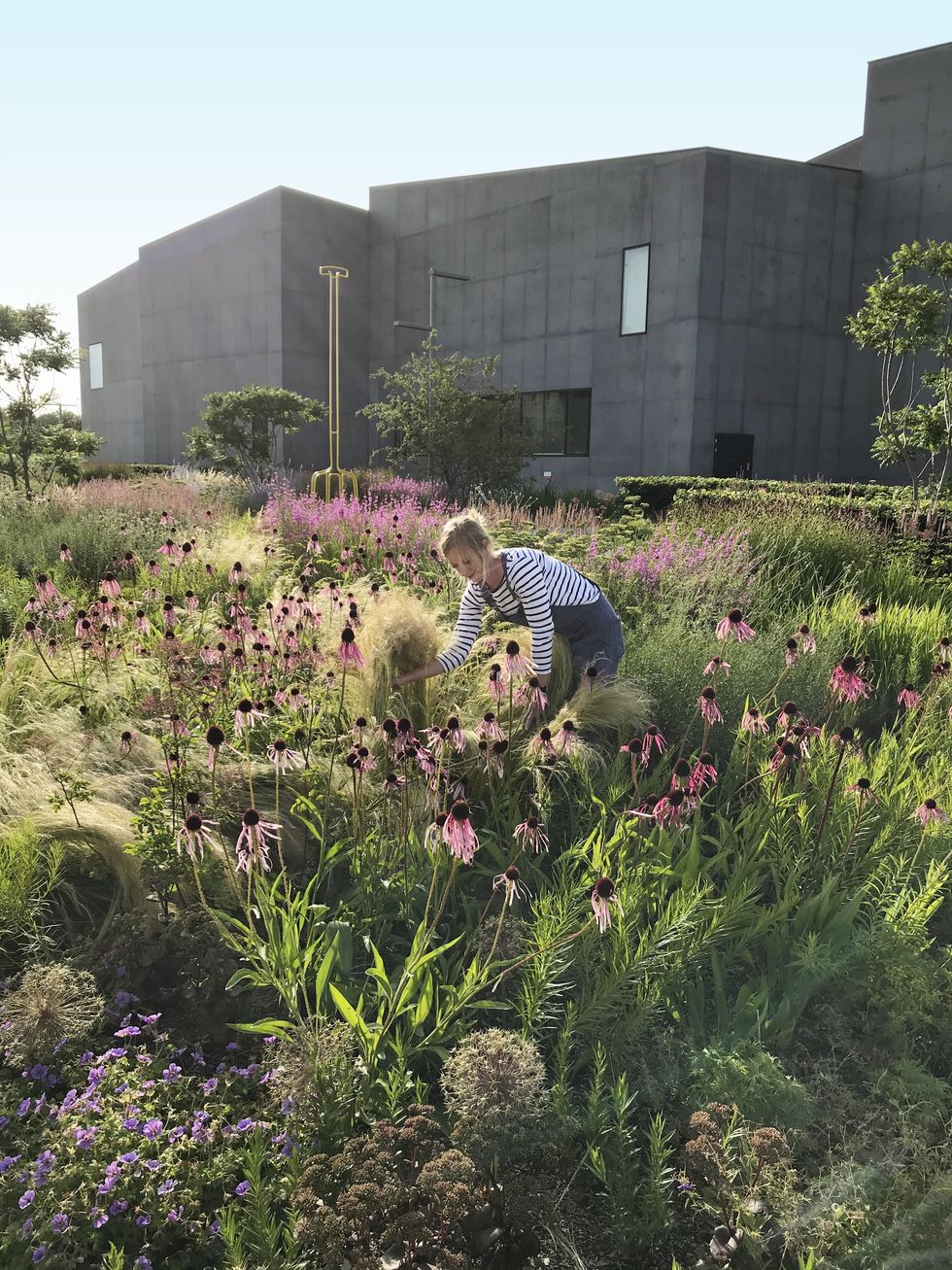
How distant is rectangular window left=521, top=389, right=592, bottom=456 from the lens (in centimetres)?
2117

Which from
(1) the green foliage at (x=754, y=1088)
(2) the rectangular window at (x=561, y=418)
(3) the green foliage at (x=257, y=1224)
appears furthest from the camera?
(2) the rectangular window at (x=561, y=418)

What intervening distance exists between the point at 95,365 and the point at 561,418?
20.8 m

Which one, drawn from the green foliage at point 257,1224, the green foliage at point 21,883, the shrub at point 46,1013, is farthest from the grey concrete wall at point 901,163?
the green foliage at point 257,1224

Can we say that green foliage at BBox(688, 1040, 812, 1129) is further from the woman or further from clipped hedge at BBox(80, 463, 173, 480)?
clipped hedge at BBox(80, 463, 173, 480)

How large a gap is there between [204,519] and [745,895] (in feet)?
25.4

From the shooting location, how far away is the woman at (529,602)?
3822 millimetres

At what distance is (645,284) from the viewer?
64.1ft

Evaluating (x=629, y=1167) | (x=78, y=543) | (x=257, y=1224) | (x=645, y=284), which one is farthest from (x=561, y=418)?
(x=257, y=1224)

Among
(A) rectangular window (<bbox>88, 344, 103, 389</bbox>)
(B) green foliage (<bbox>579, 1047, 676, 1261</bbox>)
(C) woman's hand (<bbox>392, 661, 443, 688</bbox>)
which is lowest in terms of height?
(B) green foliage (<bbox>579, 1047, 676, 1261</bbox>)

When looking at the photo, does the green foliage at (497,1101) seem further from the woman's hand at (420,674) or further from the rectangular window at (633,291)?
the rectangular window at (633,291)

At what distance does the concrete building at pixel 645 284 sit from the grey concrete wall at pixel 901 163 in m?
0.04

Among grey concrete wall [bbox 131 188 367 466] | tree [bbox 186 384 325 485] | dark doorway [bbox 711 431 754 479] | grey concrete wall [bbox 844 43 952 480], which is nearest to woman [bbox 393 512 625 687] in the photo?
dark doorway [bbox 711 431 754 479]

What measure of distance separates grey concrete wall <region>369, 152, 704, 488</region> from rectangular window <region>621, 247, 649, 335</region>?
0.18 m

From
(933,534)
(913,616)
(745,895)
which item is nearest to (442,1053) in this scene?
(745,895)
